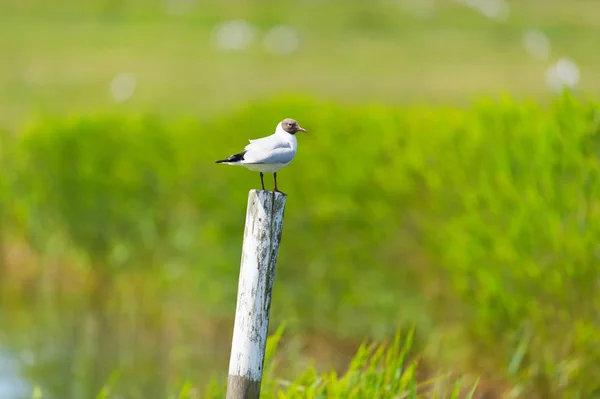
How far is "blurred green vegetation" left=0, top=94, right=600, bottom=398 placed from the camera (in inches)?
368

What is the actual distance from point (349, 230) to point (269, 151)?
6.86 metres

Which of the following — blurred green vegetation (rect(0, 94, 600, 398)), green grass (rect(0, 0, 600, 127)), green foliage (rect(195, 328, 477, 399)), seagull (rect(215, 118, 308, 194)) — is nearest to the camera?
seagull (rect(215, 118, 308, 194))

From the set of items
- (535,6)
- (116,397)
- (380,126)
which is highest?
(535,6)

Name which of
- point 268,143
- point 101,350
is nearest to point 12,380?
point 101,350

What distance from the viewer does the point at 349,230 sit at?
1257 cm

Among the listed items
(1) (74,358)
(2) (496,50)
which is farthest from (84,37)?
(1) (74,358)

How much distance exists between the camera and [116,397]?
12102 mm

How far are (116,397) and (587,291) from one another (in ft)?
17.2

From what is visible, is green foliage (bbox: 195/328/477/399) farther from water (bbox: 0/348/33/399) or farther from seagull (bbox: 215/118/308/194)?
water (bbox: 0/348/33/399)

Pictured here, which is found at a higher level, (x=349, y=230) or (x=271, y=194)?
(x=349, y=230)

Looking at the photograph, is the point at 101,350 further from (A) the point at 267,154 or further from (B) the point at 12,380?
(A) the point at 267,154

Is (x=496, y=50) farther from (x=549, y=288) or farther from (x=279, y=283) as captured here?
(x=549, y=288)

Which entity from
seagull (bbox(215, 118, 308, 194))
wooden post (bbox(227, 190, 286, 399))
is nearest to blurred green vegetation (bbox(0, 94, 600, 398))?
wooden post (bbox(227, 190, 286, 399))

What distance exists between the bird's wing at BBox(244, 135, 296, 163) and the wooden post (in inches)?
15.8
